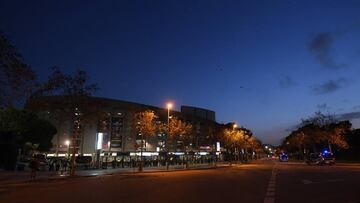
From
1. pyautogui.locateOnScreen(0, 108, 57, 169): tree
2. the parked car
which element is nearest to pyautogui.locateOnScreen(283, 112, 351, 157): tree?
the parked car

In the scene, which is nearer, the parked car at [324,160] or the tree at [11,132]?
the tree at [11,132]

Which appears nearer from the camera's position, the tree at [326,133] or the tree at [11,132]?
the tree at [11,132]

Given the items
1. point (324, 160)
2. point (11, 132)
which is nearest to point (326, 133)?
point (324, 160)

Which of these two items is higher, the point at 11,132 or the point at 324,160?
the point at 11,132

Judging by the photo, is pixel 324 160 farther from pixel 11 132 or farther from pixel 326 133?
pixel 11 132

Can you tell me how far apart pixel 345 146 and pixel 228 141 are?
87.9 ft

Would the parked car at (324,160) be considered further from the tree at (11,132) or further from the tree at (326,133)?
the tree at (11,132)

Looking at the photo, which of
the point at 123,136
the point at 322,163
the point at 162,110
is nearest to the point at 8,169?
the point at 322,163

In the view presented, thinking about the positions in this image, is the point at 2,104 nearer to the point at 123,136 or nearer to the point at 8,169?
the point at 8,169

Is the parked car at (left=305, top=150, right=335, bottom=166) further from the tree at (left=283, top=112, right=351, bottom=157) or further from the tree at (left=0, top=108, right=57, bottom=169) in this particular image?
the tree at (left=0, top=108, right=57, bottom=169)

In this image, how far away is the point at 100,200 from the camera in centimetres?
1536

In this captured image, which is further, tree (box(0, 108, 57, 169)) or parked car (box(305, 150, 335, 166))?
parked car (box(305, 150, 335, 166))

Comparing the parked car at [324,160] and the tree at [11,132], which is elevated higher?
the tree at [11,132]

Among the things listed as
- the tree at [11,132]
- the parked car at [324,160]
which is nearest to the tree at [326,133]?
the parked car at [324,160]
